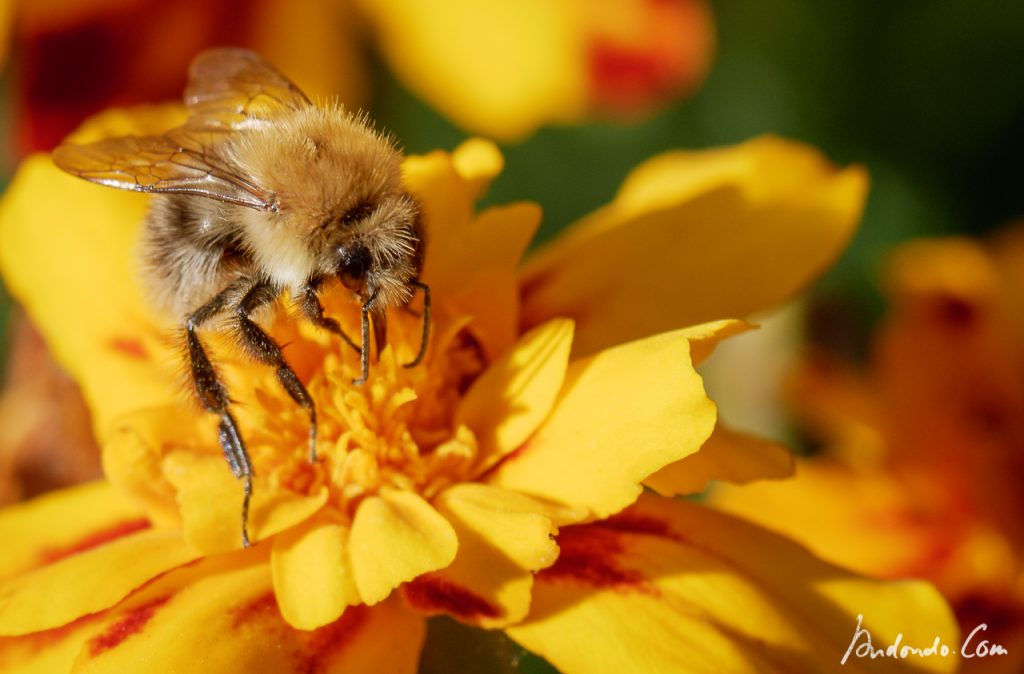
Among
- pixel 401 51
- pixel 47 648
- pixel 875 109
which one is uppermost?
pixel 875 109

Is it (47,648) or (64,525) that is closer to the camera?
(47,648)

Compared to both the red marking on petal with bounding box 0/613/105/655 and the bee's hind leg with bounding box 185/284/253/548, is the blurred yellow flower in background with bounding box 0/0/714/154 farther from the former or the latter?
the red marking on petal with bounding box 0/613/105/655

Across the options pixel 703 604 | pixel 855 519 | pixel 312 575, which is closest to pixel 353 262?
pixel 312 575

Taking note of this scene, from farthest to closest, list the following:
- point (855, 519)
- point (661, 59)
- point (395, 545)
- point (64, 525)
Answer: point (661, 59), point (855, 519), point (64, 525), point (395, 545)

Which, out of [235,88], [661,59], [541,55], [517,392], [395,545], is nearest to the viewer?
[395,545]

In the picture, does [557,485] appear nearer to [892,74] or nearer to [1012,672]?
[1012,672]

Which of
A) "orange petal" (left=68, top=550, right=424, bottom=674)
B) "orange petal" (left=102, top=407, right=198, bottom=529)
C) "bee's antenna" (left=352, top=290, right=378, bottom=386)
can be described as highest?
"bee's antenna" (left=352, top=290, right=378, bottom=386)

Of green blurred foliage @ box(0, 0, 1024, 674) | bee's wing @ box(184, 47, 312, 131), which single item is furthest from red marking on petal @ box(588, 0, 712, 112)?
bee's wing @ box(184, 47, 312, 131)

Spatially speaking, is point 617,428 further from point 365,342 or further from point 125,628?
point 125,628
